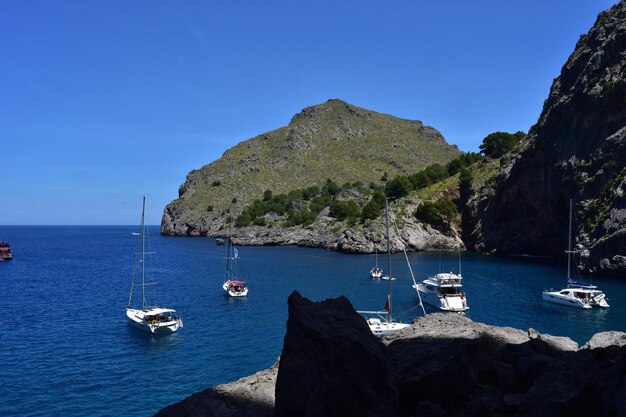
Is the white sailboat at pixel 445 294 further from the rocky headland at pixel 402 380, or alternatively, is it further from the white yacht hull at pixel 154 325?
the rocky headland at pixel 402 380

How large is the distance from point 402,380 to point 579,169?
8698 cm

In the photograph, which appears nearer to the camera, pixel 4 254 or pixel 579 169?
pixel 579 169

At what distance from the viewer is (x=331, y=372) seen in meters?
11.0

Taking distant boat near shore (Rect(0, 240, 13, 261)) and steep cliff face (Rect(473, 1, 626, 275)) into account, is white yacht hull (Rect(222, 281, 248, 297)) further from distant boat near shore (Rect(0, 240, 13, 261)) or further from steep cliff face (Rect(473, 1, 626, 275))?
distant boat near shore (Rect(0, 240, 13, 261))

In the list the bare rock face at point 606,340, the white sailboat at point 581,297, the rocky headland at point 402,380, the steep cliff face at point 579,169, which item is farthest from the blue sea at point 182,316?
the bare rock face at point 606,340

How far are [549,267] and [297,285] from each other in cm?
4978

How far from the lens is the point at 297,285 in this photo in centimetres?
7194

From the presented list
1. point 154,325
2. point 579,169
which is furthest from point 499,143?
point 154,325

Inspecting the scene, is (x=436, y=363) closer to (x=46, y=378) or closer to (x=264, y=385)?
(x=264, y=385)

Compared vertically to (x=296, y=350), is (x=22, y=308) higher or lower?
lower

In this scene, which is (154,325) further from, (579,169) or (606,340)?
(579,169)

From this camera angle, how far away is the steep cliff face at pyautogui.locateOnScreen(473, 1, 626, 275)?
76.4m

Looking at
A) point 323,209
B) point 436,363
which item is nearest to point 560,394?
point 436,363

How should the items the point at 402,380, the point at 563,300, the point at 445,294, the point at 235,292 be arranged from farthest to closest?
1. the point at 235,292
2. the point at 445,294
3. the point at 563,300
4. the point at 402,380
